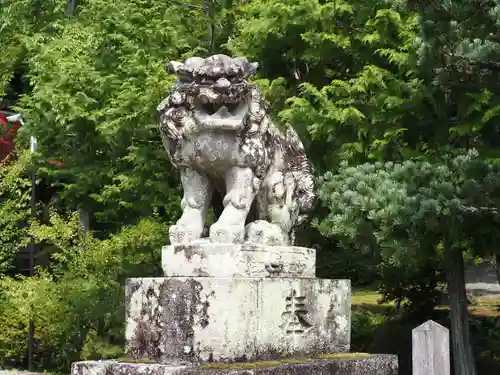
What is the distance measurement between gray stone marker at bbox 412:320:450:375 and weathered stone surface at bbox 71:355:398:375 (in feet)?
1.72

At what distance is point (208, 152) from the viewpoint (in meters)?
6.59

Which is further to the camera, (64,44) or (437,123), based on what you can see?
(64,44)

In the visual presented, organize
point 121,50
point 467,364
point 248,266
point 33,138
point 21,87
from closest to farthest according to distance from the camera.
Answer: point 248,266, point 467,364, point 121,50, point 33,138, point 21,87

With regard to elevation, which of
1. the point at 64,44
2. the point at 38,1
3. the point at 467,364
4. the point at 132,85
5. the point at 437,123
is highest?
the point at 38,1

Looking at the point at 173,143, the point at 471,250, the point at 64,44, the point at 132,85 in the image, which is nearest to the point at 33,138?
the point at 64,44

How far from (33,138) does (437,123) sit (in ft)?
26.2

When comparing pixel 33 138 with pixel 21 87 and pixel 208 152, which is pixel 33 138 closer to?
pixel 21 87

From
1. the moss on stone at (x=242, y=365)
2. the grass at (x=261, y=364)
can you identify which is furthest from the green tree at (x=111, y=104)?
the moss on stone at (x=242, y=365)

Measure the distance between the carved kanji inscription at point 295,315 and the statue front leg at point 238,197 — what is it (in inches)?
22.0

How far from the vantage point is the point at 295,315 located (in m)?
6.48

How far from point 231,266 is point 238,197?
0.66 metres

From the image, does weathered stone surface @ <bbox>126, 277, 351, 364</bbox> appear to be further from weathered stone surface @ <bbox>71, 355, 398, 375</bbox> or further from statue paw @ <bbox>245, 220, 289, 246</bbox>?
statue paw @ <bbox>245, 220, 289, 246</bbox>

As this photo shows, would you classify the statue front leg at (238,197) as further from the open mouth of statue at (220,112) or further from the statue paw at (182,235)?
the open mouth of statue at (220,112)

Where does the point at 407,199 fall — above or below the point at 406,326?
above
